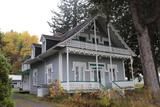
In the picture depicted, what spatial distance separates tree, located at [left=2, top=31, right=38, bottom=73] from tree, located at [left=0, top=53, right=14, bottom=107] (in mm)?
48057

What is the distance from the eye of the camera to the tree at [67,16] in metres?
46.0

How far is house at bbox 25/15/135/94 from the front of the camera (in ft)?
63.6

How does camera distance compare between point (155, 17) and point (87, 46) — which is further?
point (87, 46)

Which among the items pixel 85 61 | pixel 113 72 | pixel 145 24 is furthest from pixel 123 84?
pixel 145 24

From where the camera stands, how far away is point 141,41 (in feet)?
49.8

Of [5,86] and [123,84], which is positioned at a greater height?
[5,86]

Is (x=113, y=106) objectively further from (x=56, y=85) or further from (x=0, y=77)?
(x=56, y=85)

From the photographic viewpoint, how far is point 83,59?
2191 centimetres

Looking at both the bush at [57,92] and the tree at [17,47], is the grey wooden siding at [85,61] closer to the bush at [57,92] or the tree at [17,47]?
the bush at [57,92]

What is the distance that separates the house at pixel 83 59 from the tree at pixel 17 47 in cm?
2942

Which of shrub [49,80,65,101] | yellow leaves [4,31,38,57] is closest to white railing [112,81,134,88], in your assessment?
shrub [49,80,65,101]

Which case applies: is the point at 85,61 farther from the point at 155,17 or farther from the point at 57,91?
the point at 155,17

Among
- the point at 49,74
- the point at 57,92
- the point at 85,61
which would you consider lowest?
the point at 57,92

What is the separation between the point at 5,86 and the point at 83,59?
51.1ft
